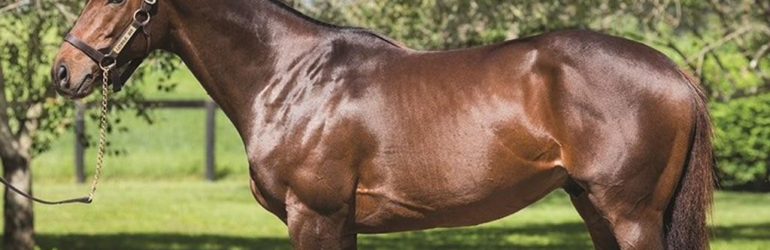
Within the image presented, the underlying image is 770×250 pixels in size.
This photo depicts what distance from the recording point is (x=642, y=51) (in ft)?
19.0

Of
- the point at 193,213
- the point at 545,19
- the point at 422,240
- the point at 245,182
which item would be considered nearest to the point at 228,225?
the point at 193,213

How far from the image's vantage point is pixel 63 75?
5883 millimetres

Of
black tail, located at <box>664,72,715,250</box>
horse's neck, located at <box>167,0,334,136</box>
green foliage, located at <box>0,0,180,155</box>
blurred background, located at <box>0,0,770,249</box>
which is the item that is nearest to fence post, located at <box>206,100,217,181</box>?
blurred background, located at <box>0,0,770,249</box>

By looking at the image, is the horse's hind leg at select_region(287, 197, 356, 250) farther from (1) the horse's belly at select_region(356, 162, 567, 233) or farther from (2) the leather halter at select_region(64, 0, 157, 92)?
(2) the leather halter at select_region(64, 0, 157, 92)

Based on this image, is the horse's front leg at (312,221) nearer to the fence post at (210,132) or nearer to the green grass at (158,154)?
the green grass at (158,154)

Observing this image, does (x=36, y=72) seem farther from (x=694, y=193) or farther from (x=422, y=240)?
(x=694, y=193)

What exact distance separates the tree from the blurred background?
0.01m

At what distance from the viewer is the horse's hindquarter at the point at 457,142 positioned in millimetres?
5754

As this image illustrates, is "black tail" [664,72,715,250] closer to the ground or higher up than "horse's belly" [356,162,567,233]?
higher up

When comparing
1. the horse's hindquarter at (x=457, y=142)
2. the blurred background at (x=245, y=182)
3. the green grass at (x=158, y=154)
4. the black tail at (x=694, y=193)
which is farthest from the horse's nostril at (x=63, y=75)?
the green grass at (x=158, y=154)

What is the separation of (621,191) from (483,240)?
322 inches

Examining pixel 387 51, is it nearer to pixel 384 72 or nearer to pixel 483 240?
pixel 384 72

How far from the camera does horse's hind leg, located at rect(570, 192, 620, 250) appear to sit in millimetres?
6078

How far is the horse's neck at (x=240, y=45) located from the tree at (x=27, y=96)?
374 cm
